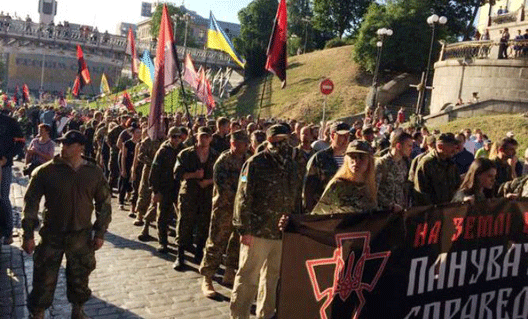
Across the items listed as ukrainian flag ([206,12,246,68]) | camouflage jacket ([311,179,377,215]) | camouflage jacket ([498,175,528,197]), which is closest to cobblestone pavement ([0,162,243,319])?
camouflage jacket ([311,179,377,215])

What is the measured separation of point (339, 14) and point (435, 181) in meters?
52.5

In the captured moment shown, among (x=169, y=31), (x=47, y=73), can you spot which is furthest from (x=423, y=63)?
(x=47, y=73)

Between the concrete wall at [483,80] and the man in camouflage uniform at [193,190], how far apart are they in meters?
20.3

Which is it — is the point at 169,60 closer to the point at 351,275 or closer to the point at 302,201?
the point at 302,201

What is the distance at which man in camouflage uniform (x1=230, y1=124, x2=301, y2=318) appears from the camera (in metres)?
5.53

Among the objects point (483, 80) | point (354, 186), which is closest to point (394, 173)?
point (354, 186)

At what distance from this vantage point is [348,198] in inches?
198

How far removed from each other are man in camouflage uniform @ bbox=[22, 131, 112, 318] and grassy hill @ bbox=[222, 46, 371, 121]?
31091mm

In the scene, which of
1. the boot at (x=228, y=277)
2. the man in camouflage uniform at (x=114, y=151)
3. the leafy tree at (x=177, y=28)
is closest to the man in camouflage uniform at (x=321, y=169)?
the boot at (x=228, y=277)

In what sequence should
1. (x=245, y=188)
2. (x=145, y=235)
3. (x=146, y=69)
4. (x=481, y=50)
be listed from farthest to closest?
(x=481, y=50), (x=146, y=69), (x=145, y=235), (x=245, y=188)

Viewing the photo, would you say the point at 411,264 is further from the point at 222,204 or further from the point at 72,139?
the point at 72,139

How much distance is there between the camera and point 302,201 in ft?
20.4

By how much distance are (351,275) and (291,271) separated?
481mm

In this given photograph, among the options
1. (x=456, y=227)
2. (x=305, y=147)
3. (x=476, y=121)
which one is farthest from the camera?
(x=476, y=121)
